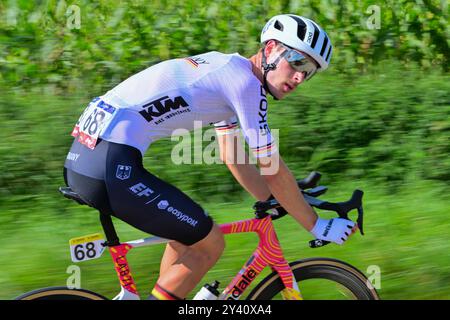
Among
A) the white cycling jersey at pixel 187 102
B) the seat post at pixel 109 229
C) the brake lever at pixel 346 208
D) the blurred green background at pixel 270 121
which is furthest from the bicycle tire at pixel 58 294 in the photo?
the blurred green background at pixel 270 121

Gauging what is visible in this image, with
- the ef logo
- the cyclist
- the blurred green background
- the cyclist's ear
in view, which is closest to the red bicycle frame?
the cyclist

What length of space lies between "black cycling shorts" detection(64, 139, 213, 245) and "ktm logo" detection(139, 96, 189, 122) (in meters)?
0.18

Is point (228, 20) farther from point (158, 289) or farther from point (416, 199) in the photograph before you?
point (158, 289)

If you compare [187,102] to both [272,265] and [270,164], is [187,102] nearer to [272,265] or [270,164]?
[270,164]

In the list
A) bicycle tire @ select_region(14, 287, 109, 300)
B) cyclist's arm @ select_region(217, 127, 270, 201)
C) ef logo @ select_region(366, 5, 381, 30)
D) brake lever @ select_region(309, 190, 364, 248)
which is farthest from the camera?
ef logo @ select_region(366, 5, 381, 30)

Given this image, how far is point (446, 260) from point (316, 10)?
15.4 ft

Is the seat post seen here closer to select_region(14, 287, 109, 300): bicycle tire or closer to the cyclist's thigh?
the cyclist's thigh

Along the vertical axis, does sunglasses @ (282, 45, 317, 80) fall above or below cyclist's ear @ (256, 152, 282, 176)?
above

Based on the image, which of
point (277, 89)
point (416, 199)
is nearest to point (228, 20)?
point (416, 199)

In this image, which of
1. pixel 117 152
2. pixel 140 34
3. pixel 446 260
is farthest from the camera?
pixel 140 34

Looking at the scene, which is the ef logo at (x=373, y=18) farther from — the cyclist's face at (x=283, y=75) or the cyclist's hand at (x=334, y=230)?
the cyclist's hand at (x=334, y=230)

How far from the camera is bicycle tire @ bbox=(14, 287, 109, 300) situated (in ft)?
12.5

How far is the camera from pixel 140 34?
356 inches

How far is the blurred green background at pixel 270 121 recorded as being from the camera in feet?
18.1
